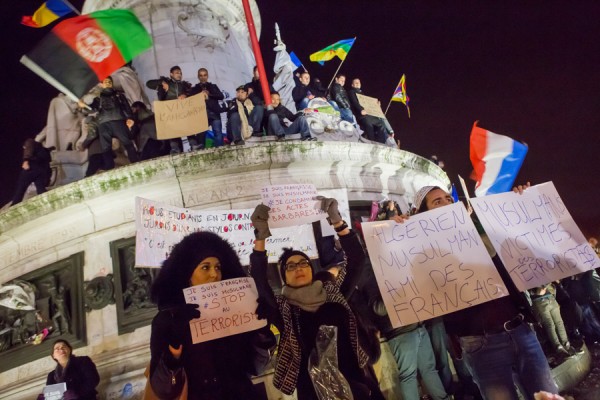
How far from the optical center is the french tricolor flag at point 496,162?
5938 millimetres

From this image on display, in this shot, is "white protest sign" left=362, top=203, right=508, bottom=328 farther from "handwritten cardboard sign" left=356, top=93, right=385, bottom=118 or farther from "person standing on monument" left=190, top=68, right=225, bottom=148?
"handwritten cardboard sign" left=356, top=93, right=385, bottom=118

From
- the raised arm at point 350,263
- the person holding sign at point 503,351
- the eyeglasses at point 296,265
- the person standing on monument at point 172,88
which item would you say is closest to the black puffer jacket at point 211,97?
the person standing on monument at point 172,88

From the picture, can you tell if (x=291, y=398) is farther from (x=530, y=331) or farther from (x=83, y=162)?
(x=83, y=162)

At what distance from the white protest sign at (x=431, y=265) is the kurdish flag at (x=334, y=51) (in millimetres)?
11424

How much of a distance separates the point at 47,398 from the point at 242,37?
14.4 m

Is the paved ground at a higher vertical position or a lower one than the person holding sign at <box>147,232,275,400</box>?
lower

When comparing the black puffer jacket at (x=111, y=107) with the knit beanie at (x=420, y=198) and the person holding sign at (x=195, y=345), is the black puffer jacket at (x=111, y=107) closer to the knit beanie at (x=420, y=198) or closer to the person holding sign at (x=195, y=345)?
the person holding sign at (x=195, y=345)

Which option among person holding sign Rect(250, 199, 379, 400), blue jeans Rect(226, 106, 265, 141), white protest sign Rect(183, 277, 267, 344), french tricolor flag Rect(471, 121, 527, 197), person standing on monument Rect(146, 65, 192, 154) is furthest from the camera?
person standing on monument Rect(146, 65, 192, 154)

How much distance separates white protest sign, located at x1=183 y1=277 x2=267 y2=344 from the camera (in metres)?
3.12

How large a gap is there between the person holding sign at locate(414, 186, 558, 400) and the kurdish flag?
12.2m

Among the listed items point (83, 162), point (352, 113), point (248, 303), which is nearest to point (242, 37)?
point (352, 113)

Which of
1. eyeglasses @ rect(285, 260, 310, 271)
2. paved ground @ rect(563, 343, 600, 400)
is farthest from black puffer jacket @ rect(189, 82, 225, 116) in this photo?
paved ground @ rect(563, 343, 600, 400)

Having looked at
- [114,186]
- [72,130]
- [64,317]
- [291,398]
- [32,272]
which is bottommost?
[291,398]

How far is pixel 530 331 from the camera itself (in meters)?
3.36
